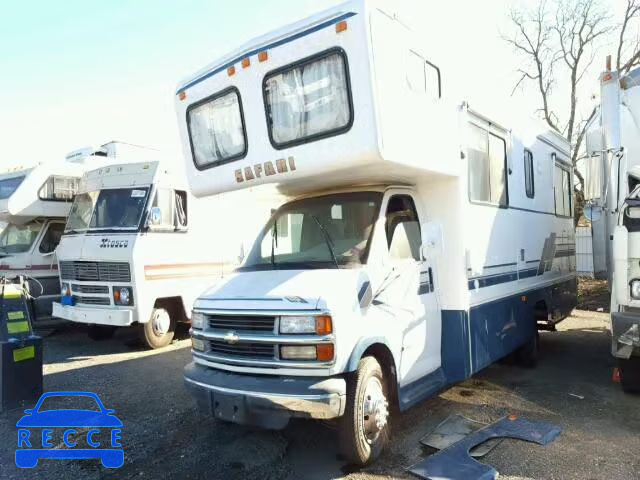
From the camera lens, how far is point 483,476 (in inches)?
148

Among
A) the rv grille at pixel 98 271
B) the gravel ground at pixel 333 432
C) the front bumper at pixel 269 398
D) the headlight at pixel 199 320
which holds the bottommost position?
the gravel ground at pixel 333 432

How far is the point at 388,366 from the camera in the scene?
4340mm

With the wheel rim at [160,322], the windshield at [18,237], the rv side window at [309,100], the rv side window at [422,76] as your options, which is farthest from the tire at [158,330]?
the rv side window at [422,76]

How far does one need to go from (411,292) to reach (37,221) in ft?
30.1

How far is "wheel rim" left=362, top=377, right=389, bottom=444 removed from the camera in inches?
157

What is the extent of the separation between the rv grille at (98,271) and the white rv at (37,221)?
1.90 metres

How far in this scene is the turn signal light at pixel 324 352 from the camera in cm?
371

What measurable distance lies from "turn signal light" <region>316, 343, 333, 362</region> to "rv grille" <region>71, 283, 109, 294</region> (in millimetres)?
5642

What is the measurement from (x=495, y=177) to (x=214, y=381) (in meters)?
3.98

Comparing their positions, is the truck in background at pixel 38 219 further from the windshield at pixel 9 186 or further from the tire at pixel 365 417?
the tire at pixel 365 417

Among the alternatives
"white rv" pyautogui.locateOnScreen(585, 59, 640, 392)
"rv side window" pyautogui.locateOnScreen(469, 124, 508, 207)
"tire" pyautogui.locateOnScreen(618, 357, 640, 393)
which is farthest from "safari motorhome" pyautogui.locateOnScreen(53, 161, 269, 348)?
"tire" pyautogui.locateOnScreen(618, 357, 640, 393)

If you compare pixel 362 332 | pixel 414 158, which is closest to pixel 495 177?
pixel 414 158

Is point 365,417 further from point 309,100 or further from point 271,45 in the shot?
point 271,45

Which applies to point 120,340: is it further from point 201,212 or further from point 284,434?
point 284,434
